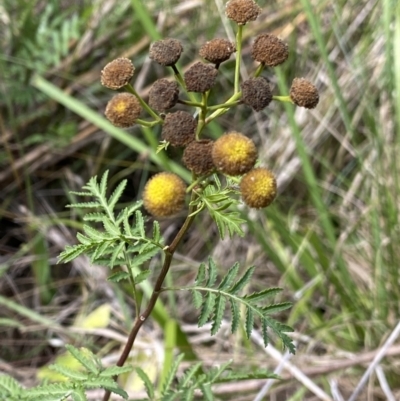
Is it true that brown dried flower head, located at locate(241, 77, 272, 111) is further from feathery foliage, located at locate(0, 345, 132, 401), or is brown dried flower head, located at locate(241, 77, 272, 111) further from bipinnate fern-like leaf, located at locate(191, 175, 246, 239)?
feathery foliage, located at locate(0, 345, 132, 401)

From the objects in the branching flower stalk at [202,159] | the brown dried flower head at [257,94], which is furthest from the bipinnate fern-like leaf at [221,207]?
the brown dried flower head at [257,94]

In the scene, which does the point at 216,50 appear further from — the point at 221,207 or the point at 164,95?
the point at 221,207

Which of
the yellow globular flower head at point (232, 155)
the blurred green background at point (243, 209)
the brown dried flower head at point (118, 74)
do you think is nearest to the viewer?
the yellow globular flower head at point (232, 155)

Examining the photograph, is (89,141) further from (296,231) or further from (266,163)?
(296,231)

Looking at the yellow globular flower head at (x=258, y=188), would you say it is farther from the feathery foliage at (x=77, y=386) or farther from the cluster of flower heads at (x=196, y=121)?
the feathery foliage at (x=77, y=386)

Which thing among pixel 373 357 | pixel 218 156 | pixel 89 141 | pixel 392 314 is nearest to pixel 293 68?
pixel 89 141

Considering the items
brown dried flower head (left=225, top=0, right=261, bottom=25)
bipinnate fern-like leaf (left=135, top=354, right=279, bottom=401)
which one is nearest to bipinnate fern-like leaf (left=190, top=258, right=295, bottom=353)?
bipinnate fern-like leaf (left=135, top=354, right=279, bottom=401)

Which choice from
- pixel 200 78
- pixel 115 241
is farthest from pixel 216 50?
pixel 115 241
